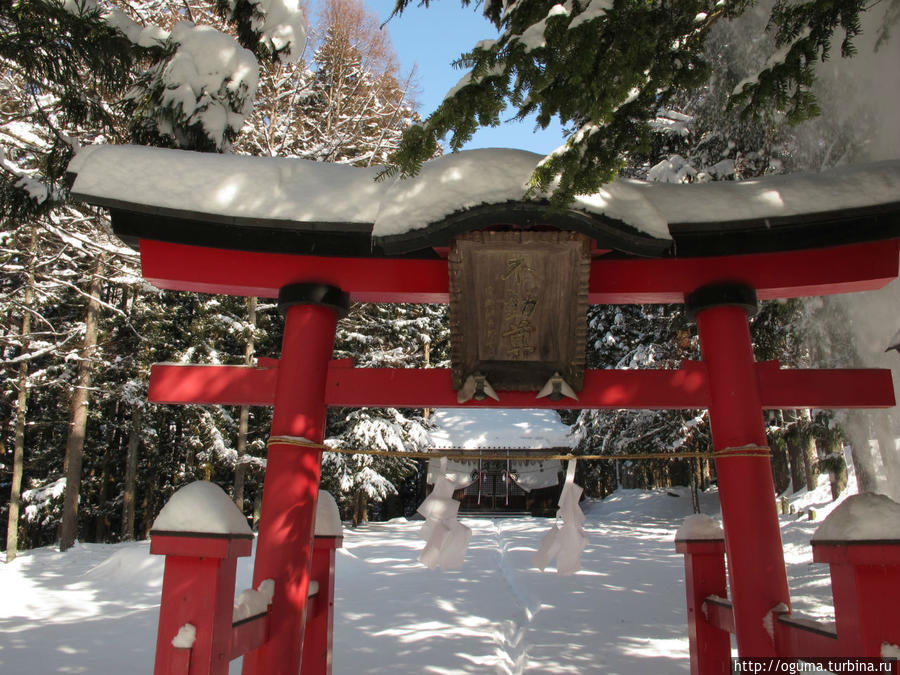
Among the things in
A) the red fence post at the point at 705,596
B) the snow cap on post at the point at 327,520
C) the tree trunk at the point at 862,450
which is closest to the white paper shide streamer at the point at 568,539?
the red fence post at the point at 705,596

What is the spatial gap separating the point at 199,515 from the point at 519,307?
206 centimetres

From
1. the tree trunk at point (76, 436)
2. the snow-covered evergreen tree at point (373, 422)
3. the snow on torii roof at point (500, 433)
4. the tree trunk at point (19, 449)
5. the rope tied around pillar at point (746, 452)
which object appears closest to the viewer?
the rope tied around pillar at point (746, 452)

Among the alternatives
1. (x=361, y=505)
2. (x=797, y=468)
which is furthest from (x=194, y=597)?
(x=797, y=468)

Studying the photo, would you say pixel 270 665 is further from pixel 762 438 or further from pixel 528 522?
pixel 528 522

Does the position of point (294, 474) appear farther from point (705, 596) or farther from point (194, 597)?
point (705, 596)

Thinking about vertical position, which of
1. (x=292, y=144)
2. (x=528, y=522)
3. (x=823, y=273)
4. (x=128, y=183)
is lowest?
(x=528, y=522)

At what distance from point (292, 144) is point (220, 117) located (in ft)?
22.7

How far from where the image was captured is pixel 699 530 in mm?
3674

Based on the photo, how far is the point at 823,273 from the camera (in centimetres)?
346

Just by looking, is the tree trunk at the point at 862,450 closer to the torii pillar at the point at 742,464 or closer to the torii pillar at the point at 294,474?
the torii pillar at the point at 742,464

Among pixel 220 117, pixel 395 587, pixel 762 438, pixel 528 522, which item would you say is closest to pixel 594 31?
pixel 762 438

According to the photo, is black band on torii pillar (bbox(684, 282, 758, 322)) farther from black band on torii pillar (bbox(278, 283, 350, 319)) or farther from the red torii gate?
black band on torii pillar (bbox(278, 283, 350, 319))

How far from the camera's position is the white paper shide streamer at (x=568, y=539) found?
3617 mm

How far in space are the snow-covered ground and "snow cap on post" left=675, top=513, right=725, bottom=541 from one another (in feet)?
5.31
